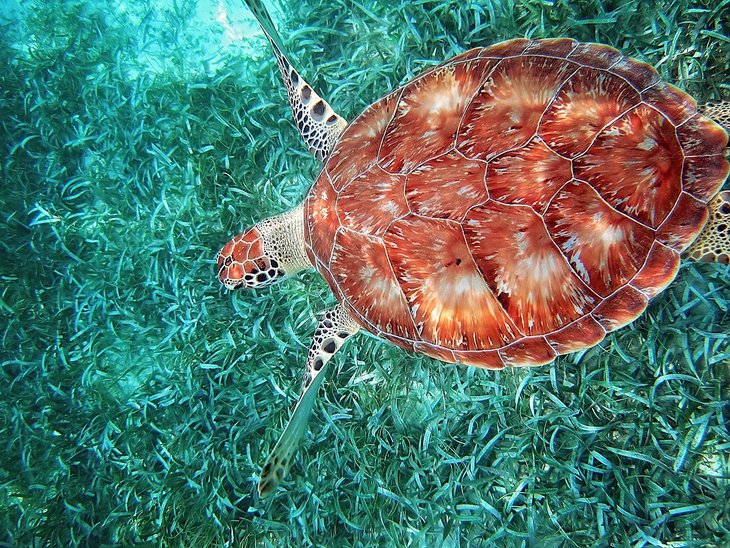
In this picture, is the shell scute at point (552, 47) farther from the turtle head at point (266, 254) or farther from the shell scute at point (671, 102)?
the turtle head at point (266, 254)

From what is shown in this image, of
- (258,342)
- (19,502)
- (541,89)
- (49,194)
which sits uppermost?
(49,194)

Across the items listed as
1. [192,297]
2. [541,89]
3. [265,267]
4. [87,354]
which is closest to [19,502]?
[87,354]

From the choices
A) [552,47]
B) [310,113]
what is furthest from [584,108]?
[310,113]

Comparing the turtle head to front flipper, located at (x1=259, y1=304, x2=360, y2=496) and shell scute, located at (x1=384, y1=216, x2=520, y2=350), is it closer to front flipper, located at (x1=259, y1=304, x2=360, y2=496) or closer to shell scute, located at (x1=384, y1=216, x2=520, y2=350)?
front flipper, located at (x1=259, y1=304, x2=360, y2=496)

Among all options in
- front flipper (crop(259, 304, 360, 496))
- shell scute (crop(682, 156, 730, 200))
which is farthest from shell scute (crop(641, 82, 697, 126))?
front flipper (crop(259, 304, 360, 496))

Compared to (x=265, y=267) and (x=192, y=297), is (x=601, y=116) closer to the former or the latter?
(x=265, y=267)

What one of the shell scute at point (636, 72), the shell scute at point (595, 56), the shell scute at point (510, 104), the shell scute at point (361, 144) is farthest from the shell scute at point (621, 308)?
the shell scute at point (361, 144)

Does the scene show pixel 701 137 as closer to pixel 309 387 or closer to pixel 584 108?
pixel 584 108
